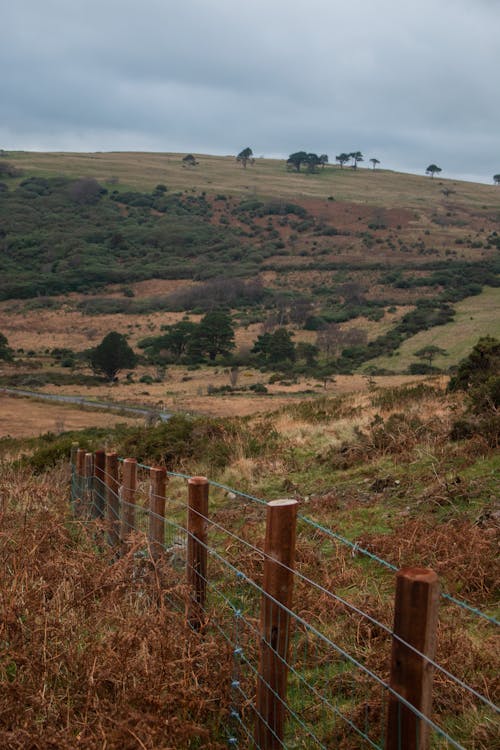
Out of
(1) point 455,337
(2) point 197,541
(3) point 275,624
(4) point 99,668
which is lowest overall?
(1) point 455,337

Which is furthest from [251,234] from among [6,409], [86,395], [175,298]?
[6,409]

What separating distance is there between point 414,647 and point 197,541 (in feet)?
6.87

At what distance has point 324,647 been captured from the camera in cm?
431

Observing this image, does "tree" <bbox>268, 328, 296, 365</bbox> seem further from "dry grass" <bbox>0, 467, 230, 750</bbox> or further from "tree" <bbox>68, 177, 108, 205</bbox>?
"tree" <bbox>68, 177, 108, 205</bbox>

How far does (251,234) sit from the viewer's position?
332 ft

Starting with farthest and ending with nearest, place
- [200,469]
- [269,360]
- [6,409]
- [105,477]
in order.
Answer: [269,360] → [6,409] → [200,469] → [105,477]

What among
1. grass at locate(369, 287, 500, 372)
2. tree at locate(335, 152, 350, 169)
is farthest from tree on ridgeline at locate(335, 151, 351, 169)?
grass at locate(369, 287, 500, 372)

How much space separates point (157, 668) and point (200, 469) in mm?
8856

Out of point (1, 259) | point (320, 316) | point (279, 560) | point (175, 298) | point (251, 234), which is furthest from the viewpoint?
point (251, 234)

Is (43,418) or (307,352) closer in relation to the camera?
(43,418)

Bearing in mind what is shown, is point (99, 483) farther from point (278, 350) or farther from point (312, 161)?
point (312, 161)

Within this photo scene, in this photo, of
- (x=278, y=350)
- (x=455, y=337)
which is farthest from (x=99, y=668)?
(x=278, y=350)

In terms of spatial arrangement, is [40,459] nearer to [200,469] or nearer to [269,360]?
[200,469]

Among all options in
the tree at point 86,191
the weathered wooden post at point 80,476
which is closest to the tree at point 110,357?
the weathered wooden post at point 80,476
